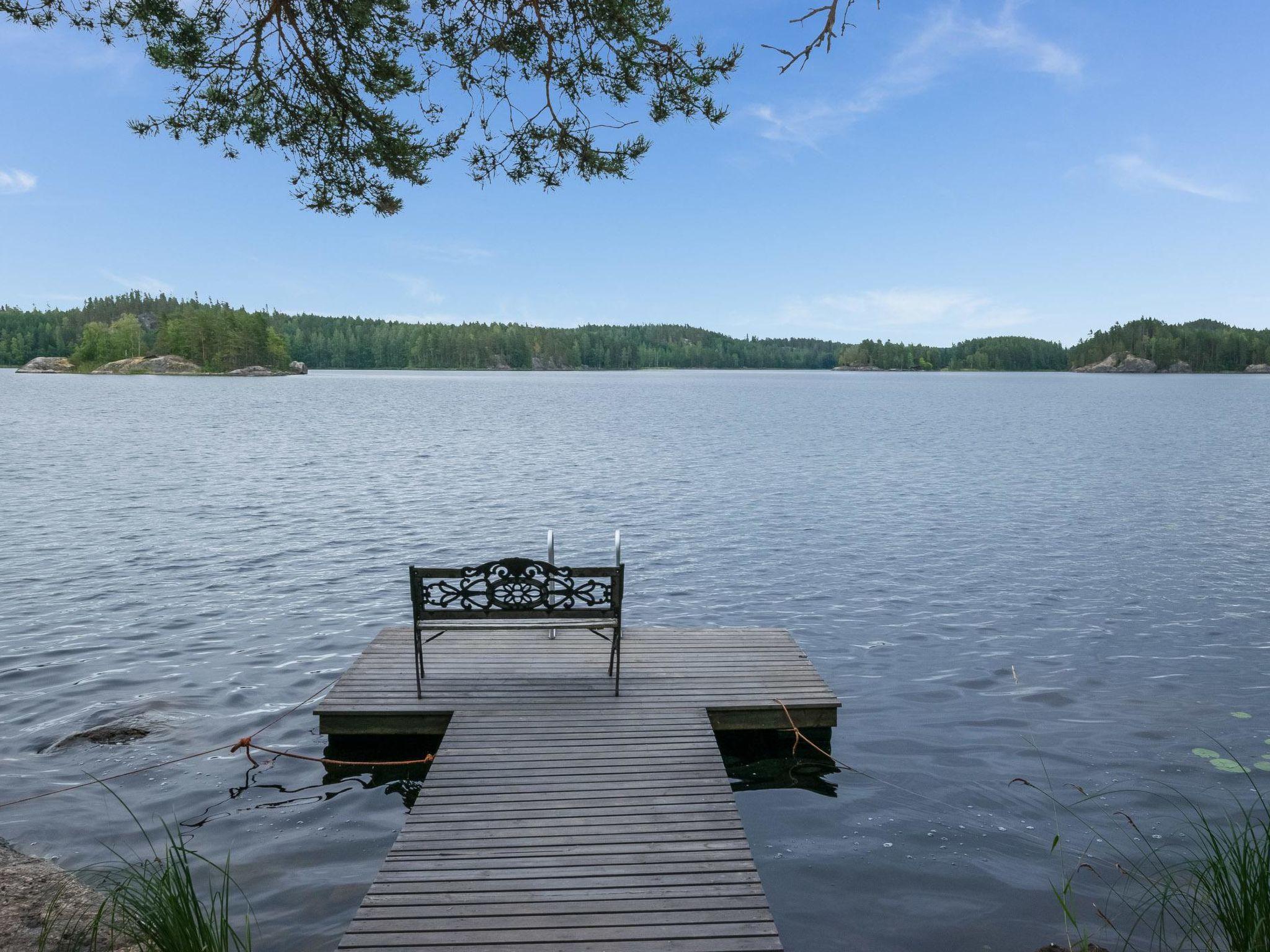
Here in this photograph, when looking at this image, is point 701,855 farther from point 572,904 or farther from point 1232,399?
point 1232,399

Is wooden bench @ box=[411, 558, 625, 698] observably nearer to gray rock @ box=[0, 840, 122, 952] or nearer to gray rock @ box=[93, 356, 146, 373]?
gray rock @ box=[0, 840, 122, 952]

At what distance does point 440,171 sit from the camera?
24.5 ft

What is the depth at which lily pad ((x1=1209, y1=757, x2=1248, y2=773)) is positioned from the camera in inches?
284

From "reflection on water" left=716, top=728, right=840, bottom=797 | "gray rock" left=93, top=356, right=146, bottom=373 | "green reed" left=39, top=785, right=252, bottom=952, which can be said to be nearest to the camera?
"green reed" left=39, top=785, right=252, bottom=952

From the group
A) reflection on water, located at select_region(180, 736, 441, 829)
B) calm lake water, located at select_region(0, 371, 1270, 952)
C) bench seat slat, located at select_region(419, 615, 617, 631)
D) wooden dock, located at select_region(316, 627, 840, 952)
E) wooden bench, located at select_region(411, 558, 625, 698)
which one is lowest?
calm lake water, located at select_region(0, 371, 1270, 952)

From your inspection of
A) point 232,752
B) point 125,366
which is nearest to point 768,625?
point 232,752

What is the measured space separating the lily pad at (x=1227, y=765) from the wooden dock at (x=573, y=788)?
11.2ft

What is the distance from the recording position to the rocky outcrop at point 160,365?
139 meters

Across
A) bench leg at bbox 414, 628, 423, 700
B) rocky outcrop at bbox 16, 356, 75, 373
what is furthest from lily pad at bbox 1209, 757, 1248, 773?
rocky outcrop at bbox 16, 356, 75, 373

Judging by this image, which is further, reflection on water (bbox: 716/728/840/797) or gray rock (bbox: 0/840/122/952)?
reflection on water (bbox: 716/728/840/797)

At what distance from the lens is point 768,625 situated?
11812 mm

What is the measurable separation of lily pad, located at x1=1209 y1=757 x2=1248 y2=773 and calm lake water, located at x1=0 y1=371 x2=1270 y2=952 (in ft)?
0.28

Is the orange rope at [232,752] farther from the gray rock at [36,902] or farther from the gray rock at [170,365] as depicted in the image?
the gray rock at [170,365]

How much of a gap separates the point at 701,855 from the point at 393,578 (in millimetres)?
10413
